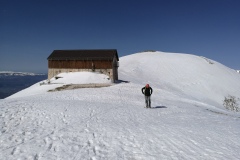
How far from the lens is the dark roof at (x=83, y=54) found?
54.3 meters

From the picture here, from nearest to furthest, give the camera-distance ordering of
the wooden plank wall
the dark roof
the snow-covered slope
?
the wooden plank wall < the dark roof < the snow-covered slope

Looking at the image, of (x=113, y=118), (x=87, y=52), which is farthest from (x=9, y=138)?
(x=87, y=52)

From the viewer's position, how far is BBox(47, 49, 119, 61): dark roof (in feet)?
178

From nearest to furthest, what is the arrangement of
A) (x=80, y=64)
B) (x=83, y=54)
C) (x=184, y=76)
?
(x=80, y=64) < (x=83, y=54) < (x=184, y=76)

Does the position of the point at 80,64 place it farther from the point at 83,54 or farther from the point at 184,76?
the point at 184,76

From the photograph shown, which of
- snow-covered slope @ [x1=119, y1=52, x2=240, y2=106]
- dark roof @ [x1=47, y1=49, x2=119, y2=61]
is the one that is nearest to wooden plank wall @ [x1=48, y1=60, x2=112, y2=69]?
dark roof @ [x1=47, y1=49, x2=119, y2=61]

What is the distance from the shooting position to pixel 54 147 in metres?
9.45

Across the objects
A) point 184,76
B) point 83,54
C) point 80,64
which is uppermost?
point 83,54

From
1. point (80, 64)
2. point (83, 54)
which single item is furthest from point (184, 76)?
point (80, 64)

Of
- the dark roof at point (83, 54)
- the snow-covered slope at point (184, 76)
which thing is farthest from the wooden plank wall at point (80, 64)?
the snow-covered slope at point (184, 76)

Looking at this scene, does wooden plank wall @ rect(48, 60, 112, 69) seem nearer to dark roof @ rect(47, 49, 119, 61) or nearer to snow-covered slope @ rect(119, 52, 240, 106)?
dark roof @ rect(47, 49, 119, 61)

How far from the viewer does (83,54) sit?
56312mm

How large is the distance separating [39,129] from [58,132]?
4.15ft

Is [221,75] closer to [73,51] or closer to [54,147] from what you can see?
[73,51]
